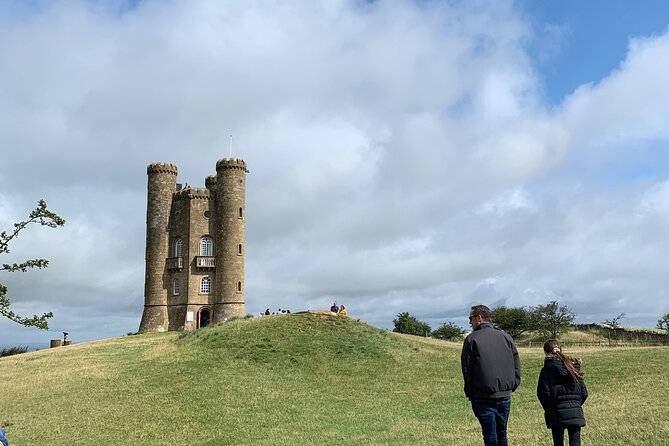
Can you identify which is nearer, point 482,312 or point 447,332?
point 482,312

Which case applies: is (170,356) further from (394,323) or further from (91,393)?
(394,323)

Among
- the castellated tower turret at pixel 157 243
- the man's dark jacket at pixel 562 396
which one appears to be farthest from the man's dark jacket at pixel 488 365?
the castellated tower turret at pixel 157 243

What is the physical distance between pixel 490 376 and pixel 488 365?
5.7 inches

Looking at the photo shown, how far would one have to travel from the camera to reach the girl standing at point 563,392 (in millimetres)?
8500

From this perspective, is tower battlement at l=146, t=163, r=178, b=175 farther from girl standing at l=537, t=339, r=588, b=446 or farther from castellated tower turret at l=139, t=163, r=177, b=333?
girl standing at l=537, t=339, r=588, b=446

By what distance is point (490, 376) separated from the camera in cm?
787

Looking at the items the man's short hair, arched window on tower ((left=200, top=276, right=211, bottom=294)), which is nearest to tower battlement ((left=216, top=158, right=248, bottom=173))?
arched window on tower ((left=200, top=276, right=211, bottom=294))

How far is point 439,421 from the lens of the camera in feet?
51.6

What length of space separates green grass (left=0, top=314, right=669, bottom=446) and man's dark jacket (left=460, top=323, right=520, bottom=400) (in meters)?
4.66

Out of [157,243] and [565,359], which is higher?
[157,243]

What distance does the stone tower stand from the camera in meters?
54.1

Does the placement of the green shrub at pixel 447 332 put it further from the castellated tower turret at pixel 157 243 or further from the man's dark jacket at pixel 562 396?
the man's dark jacket at pixel 562 396

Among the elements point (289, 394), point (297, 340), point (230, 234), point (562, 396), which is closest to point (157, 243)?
point (230, 234)

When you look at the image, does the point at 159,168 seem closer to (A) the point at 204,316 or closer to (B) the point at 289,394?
(A) the point at 204,316
